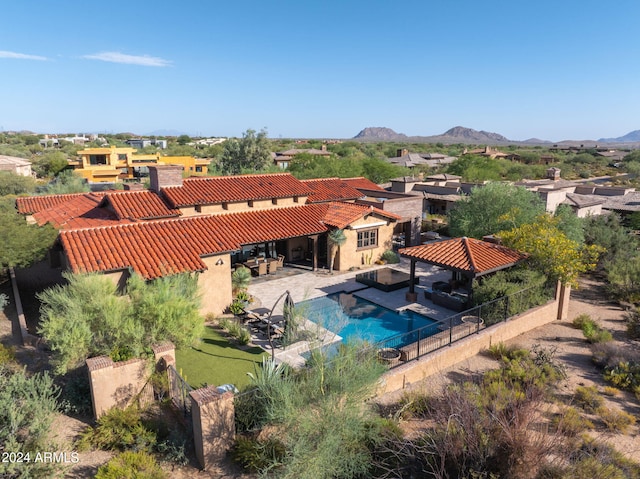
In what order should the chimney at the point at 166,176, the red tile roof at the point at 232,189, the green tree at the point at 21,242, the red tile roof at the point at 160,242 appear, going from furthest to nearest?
the chimney at the point at 166,176 → the red tile roof at the point at 232,189 → the green tree at the point at 21,242 → the red tile roof at the point at 160,242

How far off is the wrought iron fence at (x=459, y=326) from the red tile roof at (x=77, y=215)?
1556 centimetres

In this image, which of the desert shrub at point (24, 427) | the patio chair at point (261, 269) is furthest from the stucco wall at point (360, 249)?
the desert shrub at point (24, 427)

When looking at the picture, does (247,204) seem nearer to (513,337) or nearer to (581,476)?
(513,337)

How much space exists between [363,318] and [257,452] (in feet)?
35.6

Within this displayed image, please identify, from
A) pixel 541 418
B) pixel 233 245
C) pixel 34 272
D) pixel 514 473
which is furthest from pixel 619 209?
pixel 34 272

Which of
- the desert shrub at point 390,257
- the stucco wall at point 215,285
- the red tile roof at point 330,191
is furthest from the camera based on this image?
the red tile roof at point 330,191

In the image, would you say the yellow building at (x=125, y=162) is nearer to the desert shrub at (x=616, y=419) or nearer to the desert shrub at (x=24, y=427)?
the desert shrub at (x=24, y=427)

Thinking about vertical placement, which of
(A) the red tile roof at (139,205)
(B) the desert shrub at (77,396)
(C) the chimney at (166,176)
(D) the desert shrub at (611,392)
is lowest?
(D) the desert shrub at (611,392)

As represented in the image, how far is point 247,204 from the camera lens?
2748 centimetres

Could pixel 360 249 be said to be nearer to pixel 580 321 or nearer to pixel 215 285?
pixel 215 285

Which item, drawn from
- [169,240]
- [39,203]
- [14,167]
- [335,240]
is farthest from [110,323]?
[14,167]

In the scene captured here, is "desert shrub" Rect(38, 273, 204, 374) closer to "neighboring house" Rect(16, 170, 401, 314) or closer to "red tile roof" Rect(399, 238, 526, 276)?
"neighboring house" Rect(16, 170, 401, 314)

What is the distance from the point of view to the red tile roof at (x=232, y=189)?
26.0 metres

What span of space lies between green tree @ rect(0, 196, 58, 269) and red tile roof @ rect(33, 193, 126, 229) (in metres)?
2.49
